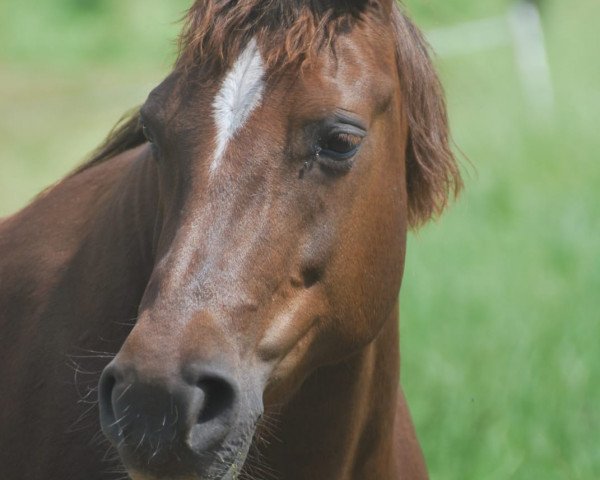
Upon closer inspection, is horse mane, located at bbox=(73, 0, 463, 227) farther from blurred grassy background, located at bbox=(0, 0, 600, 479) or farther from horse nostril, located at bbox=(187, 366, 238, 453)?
horse nostril, located at bbox=(187, 366, 238, 453)

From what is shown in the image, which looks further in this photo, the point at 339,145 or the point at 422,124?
the point at 422,124

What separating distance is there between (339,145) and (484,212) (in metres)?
6.86

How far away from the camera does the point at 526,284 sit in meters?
7.71

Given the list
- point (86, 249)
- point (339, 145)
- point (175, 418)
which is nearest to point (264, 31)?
point (339, 145)

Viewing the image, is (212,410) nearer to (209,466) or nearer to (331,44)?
(209,466)

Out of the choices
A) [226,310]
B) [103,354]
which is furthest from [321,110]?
[103,354]

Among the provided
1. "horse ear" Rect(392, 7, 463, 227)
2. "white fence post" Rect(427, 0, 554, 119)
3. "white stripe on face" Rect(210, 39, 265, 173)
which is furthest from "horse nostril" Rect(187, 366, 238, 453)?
"white fence post" Rect(427, 0, 554, 119)

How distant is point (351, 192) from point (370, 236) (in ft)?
0.50

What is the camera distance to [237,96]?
2857 millimetres

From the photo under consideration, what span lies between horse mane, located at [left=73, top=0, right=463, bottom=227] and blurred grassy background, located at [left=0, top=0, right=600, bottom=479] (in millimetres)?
381

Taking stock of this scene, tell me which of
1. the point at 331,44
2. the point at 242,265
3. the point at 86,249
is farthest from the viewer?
the point at 86,249

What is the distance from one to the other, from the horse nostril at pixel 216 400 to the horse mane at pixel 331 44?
811 mm

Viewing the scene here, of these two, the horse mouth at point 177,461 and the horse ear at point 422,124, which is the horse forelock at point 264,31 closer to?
the horse ear at point 422,124

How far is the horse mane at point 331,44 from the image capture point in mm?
2924
